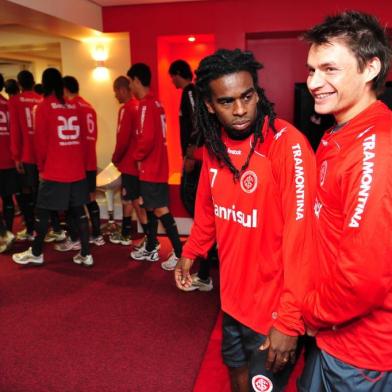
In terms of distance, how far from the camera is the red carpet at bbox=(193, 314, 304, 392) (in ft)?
7.57

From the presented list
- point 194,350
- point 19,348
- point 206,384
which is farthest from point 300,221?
point 19,348

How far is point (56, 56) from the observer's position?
9.85m

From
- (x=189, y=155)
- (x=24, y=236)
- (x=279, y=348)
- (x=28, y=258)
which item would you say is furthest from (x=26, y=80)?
(x=279, y=348)

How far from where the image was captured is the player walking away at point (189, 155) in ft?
11.6

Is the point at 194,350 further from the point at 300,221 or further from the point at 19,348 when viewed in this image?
the point at 300,221

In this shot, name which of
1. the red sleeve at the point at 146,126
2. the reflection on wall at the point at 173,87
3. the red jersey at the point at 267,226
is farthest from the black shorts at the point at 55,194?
the red jersey at the point at 267,226

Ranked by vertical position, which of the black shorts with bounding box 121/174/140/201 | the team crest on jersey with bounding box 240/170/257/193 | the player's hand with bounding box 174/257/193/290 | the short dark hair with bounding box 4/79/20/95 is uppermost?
the short dark hair with bounding box 4/79/20/95

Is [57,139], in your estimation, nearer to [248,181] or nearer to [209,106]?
[209,106]

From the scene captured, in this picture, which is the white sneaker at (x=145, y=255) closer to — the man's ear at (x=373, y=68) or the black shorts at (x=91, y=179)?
the black shorts at (x=91, y=179)

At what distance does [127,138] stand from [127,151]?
A: 0.50 ft

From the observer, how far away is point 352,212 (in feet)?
3.34

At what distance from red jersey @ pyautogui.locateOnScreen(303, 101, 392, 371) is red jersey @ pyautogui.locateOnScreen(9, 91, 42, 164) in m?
4.02

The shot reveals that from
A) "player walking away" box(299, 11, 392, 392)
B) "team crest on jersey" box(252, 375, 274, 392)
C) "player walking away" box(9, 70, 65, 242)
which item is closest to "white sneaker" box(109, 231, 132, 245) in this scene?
"player walking away" box(9, 70, 65, 242)

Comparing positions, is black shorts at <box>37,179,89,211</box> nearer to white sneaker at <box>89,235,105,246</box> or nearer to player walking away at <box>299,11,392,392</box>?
white sneaker at <box>89,235,105,246</box>
